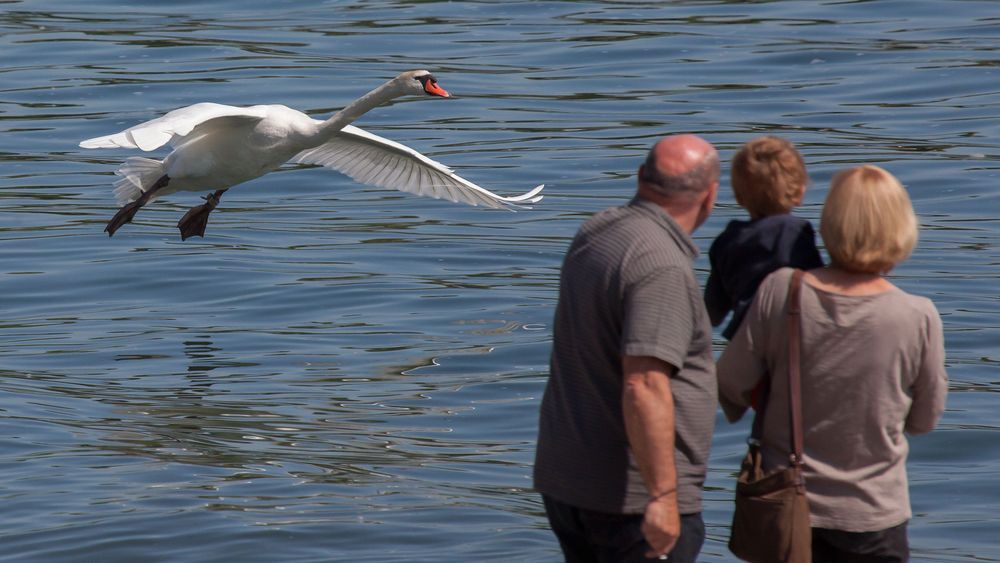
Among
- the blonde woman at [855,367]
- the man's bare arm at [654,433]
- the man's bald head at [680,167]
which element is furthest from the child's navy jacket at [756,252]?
the man's bare arm at [654,433]

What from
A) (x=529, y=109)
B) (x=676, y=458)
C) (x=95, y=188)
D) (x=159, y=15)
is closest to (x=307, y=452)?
(x=676, y=458)

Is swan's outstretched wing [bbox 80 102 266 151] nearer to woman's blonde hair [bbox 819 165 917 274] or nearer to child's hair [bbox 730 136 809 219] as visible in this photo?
child's hair [bbox 730 136 809 219]

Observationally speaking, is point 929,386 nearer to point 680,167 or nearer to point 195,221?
point 680,167

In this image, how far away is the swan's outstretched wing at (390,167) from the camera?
13.3m

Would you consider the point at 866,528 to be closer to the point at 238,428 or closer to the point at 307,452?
the point at 307,452

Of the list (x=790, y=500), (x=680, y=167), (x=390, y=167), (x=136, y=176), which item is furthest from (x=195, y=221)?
(x=790, y=500)

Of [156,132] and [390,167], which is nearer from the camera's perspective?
[156,132]

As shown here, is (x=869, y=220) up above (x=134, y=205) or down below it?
above

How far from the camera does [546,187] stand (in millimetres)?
17719

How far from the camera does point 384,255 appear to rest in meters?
15.5

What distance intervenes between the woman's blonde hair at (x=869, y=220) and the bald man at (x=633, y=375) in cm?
35

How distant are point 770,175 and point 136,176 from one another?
888 cm

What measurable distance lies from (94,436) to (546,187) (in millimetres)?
8806

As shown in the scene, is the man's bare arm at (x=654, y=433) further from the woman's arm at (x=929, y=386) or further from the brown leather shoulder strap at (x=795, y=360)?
the woman's arm at (x=929, y=386)
